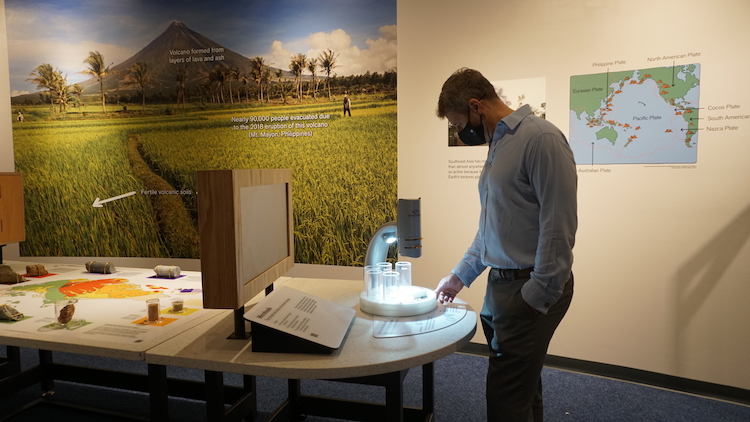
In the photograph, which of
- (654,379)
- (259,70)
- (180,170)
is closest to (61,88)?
(180,170)

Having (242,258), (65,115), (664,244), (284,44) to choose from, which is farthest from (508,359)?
(65,115)

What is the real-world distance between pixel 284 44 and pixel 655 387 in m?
3.82

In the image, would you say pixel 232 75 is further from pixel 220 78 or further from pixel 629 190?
pixel 629 190

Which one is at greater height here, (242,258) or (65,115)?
(65,115)

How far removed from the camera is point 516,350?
67.0 inches

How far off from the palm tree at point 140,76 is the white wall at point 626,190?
Answer: 2.56m

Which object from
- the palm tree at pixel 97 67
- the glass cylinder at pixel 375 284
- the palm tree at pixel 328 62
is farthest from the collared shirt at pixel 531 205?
the palm tree at pixel 97 67

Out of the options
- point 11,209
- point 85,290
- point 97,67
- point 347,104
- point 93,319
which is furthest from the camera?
point 97,67

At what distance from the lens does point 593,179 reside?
10.5 feet

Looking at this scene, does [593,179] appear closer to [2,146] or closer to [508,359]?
[508,359]

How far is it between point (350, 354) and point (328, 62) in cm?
313

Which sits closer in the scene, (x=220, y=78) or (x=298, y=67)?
(x=298, y=67)

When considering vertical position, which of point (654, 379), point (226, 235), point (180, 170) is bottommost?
point (654, 379)

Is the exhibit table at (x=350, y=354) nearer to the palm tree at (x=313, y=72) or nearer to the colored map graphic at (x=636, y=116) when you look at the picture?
the colored map graphic at (x=636, y=116)
